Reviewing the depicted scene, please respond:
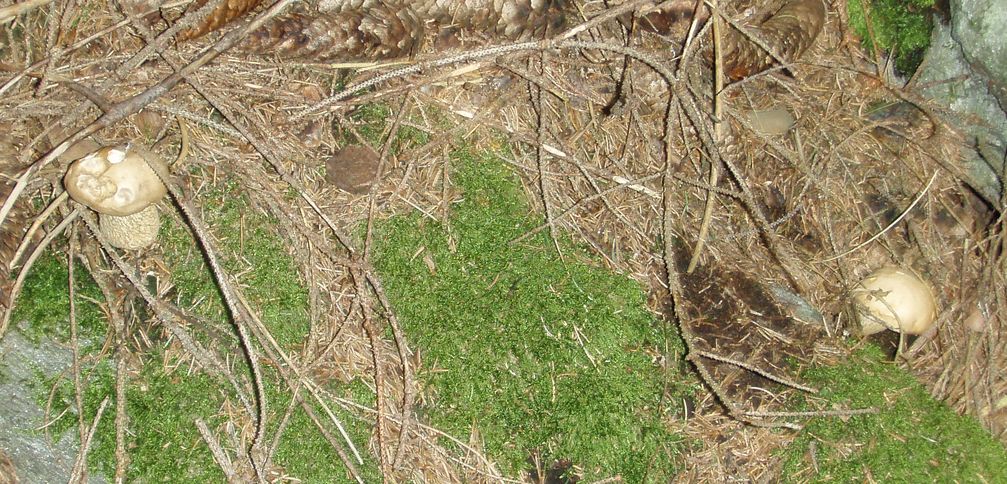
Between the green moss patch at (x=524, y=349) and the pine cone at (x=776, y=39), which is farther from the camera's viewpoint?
the pine cone at (x=776, y=39)

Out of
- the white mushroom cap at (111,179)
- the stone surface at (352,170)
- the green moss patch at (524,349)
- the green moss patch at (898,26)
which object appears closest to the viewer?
the white mushroom cap at (111,179)

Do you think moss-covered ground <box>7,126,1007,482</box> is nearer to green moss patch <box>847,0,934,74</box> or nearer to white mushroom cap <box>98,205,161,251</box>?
white mushroom cap <box>98,205,161,251</box>

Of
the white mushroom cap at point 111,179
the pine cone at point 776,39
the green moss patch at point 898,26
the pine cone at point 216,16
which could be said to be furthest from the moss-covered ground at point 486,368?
the green moss patch at point 898,26

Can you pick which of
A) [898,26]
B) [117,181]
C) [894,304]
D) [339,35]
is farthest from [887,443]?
[117,181]

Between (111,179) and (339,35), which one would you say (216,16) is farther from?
(111,179)

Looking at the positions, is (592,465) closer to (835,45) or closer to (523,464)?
(523,464)

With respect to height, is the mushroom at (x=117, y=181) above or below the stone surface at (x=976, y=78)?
below

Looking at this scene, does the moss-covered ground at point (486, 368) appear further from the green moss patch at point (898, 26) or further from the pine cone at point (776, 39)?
the green moss patch at point (898, 26)

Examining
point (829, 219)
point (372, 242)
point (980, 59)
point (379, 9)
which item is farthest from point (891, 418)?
point (379, 9)
